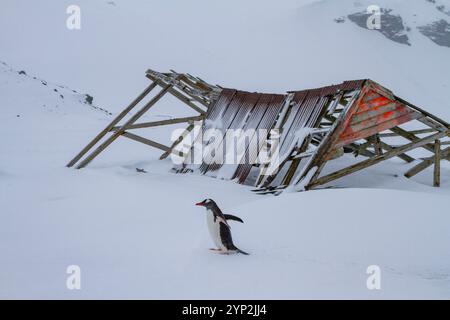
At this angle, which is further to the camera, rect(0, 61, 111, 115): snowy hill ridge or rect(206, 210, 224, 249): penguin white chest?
rect(0, 61, 111, 115): snowy hill ridge

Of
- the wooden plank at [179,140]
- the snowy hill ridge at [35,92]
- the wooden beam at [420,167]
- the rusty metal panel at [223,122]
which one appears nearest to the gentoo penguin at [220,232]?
the rusty metal panel at [223,122]

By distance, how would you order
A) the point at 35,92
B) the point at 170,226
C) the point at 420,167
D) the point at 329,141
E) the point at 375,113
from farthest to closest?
the point at 35,92
the point at 420,167
the point at 375,113
the point at 329,141
the point at 170,226

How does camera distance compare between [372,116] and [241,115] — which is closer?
[372,116]

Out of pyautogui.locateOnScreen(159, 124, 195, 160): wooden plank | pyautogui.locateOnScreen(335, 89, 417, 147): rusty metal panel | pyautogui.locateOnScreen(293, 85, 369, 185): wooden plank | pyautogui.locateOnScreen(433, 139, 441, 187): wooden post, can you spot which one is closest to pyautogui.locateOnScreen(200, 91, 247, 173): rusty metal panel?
pyautogui.locateOnScreen(159, 124, 195, 160): wooden plank

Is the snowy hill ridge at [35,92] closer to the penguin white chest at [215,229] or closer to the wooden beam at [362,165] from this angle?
the wooden beam at [362,165]

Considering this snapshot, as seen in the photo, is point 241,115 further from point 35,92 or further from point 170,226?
point 35,92

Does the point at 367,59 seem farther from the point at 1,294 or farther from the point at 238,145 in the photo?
the point at 1,294

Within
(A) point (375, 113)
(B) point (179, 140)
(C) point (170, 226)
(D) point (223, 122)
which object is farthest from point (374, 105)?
(B) point (179, 140)

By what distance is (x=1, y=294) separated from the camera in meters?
4.54

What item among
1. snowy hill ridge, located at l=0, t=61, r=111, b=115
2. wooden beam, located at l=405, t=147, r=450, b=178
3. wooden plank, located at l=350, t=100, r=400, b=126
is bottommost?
wooden beam, located at l=405, t=147, r=450, b=178

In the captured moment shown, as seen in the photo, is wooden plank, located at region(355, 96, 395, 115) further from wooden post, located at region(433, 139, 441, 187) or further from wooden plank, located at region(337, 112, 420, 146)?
wooden post, located at region(433, 139, 441, 187)

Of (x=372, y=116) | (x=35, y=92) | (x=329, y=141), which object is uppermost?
(x=35, y=92)
